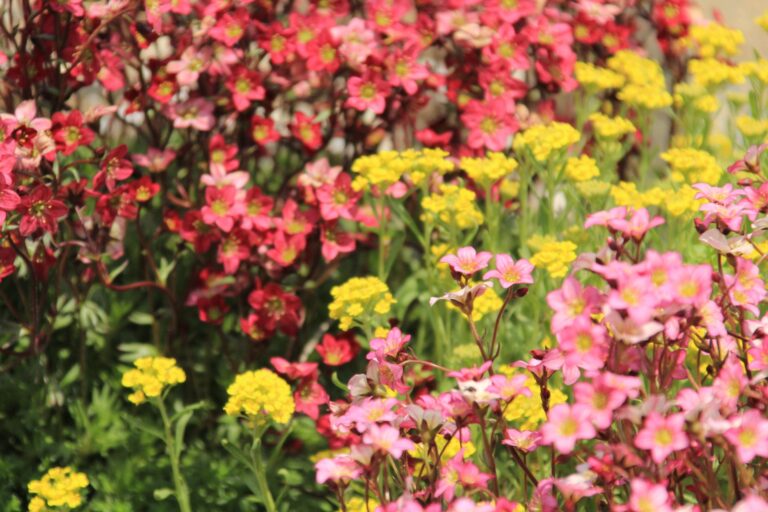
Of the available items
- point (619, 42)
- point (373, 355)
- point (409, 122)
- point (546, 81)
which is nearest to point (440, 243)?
point (409, 122)

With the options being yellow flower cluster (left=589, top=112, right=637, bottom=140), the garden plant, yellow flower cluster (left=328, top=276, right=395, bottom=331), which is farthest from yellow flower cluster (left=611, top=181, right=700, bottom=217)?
yellow flower cluster (left=328, top=276, right=395, bottom=331)

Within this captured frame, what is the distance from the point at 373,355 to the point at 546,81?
160 cm

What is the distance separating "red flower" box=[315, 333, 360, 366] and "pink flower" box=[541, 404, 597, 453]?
124 centimetres

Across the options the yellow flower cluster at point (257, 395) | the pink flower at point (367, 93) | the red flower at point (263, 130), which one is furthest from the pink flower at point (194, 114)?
the yellow flower cluster at point (257, 395)

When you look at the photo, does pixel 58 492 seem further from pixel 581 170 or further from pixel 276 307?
pixel 581 170

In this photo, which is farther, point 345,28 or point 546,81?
point 546,81

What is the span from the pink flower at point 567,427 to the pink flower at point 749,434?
0.17 meters

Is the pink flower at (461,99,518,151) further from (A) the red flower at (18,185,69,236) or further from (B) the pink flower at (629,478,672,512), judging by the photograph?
(B) the pink flower at (629,478,672,512)

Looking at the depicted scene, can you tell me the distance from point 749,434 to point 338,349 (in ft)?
4.52

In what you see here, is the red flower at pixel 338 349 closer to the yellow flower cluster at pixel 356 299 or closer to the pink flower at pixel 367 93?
the yellow flower cluster at pixel 356 299

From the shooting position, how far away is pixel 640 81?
297 centimetres

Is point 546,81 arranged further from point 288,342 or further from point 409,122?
point 288,342

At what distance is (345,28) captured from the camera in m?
2.78

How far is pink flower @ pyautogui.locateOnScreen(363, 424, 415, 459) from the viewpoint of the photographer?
1465 mm
